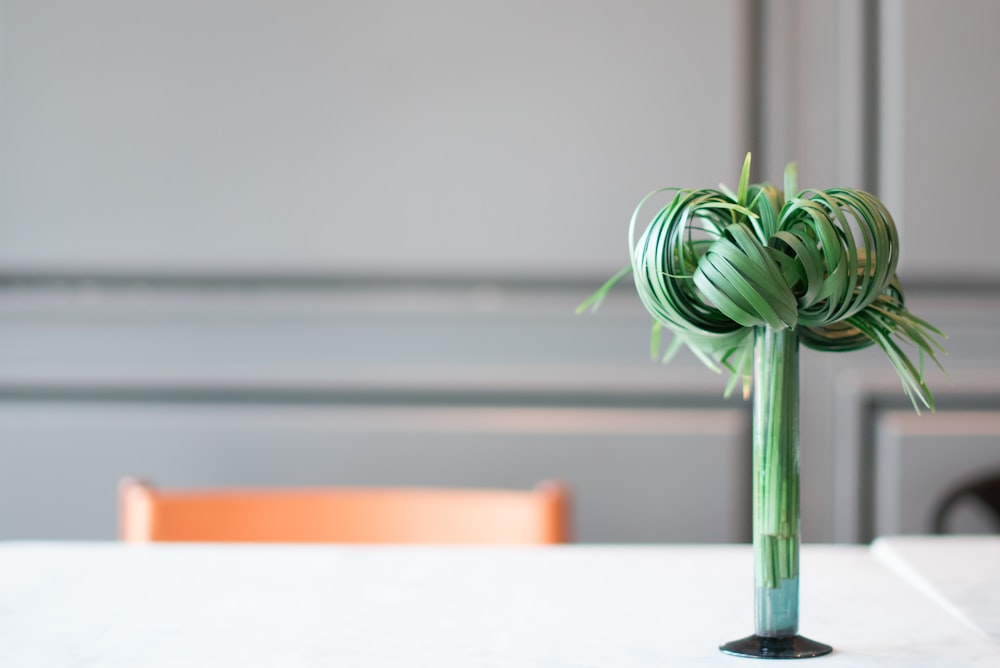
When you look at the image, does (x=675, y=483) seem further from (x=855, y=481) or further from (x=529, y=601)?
(x=529, y=601)

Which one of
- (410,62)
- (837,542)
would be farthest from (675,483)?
(410,62)

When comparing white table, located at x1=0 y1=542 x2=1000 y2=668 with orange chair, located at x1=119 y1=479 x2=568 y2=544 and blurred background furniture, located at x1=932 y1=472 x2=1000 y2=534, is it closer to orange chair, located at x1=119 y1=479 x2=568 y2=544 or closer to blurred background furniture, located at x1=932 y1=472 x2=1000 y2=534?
orange chair, located at x1=119 y1=479 x2=568 y2=544

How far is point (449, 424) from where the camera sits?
59.9 inches

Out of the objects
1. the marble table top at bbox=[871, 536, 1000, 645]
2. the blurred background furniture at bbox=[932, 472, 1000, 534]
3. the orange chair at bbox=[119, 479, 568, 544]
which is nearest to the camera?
the marble table top at bbox=[871, 536, 1000, 645]

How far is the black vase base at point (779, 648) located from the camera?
536mm

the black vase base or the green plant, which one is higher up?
the green plant

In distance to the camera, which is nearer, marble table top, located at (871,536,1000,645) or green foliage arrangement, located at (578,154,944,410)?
green foliage arrangement, located at (578,154,944,410)

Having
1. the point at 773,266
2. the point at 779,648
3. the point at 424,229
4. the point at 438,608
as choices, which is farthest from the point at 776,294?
the point at 424,229

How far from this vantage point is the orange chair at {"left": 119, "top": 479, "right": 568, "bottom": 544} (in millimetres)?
976

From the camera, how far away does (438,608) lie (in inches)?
25.9

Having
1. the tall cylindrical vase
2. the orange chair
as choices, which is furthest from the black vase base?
the orange chair

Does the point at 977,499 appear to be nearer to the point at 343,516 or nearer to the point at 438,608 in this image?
the point at 343,516

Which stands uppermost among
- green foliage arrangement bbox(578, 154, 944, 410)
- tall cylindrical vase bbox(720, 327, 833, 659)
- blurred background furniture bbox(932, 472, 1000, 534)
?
green foliage arrangement bbox(578, 154, 944, 410)

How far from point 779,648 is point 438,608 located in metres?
0.21
